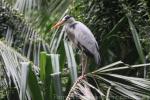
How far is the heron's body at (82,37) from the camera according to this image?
405 centimetres

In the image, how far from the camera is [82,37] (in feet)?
14.2

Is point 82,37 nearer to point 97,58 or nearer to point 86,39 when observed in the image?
point 86,39

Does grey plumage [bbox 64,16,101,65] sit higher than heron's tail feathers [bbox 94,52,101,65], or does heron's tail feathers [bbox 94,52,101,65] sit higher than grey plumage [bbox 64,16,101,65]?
grey plumage [bbox 64,16,101,65]

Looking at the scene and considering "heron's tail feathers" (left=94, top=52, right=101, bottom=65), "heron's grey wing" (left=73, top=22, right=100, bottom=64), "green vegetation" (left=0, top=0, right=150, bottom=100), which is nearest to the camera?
"green vegetation" (left=0, top=0, right=150, bottom=100)

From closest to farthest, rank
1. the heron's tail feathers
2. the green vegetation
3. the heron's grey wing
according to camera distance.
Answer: the green vegetation
the heron's tail feathers
the heron's grey wing

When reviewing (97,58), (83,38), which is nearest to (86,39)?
(83,38)

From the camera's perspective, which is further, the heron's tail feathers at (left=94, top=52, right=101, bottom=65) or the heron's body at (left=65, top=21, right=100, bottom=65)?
the heron's body at (left=65, top=21, right=100, bottom=65)

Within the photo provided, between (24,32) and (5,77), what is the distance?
1.70 metres

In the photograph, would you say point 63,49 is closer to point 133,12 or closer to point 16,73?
point 16,73

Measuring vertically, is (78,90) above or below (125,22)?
below

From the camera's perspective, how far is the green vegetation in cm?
296

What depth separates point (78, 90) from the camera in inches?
110

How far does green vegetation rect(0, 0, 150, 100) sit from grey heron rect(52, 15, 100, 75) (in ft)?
0.24

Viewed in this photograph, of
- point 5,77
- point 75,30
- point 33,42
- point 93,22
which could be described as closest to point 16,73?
point 5,77
